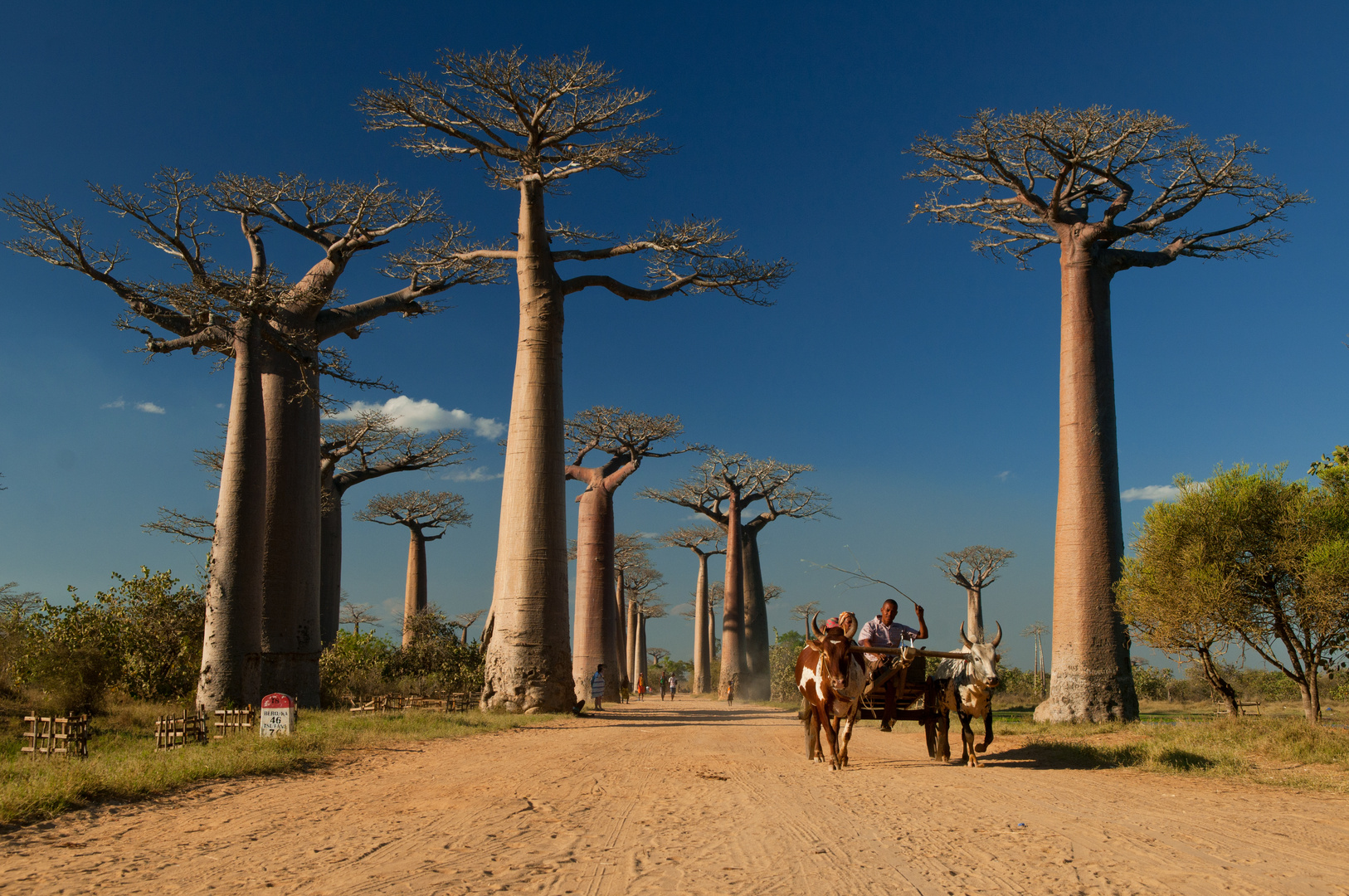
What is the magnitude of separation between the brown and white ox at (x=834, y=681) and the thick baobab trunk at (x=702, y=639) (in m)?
36.5

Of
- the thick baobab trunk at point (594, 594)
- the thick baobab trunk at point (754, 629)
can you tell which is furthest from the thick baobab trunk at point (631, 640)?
the thick baobab trunk at point (594, 594)

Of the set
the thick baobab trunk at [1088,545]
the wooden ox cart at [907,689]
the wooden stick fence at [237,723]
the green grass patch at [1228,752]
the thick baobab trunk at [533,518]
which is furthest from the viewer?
the thick baobab trunk at [533,518]

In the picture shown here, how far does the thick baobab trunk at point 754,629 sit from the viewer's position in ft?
117

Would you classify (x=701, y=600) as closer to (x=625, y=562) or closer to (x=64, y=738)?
(x=625, y=562)

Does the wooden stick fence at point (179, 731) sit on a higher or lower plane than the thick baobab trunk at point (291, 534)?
lower

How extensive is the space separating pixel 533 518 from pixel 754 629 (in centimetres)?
2223

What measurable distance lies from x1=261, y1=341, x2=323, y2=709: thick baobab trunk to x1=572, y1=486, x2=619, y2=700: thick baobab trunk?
1236cm

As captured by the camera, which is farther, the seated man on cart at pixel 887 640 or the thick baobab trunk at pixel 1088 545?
the thick baobab trunk at pixel 1088 545

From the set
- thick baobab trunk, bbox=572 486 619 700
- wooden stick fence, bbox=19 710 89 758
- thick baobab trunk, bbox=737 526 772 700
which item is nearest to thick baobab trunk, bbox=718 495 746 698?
thick baobab trunk, bbox=737 526 772 700

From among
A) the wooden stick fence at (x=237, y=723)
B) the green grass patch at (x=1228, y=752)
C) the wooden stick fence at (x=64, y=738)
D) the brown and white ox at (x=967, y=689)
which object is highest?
the brown and white ox at (x=967, y=689)

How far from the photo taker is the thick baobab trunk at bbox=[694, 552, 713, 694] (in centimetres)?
4409

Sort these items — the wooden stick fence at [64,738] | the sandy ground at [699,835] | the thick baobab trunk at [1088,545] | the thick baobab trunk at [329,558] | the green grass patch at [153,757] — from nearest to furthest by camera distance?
the sandy ground at [699,835], the green grass patch at [153,757], the wooden stick fence at [64,738], the thick baobab trunk at [1088,545], the thick baobab trunk at [329,558]

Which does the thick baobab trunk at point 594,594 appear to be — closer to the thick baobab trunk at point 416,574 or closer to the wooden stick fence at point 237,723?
the thick baobab trunk at point 416,574

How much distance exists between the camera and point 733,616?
35312 mm
